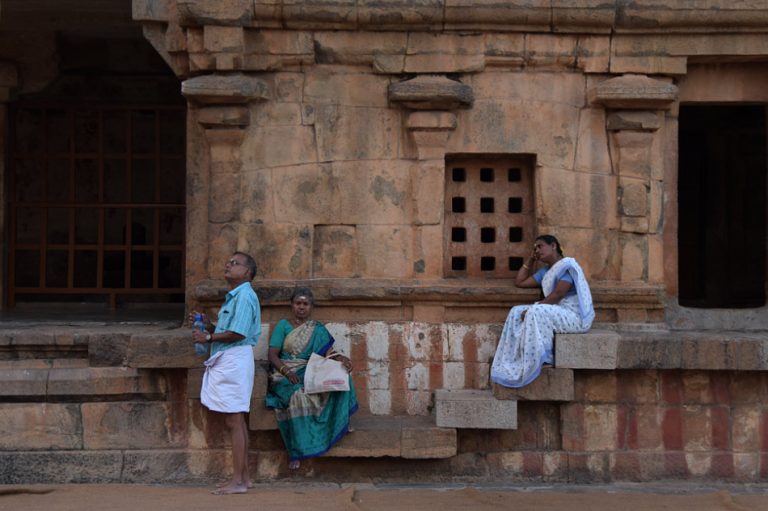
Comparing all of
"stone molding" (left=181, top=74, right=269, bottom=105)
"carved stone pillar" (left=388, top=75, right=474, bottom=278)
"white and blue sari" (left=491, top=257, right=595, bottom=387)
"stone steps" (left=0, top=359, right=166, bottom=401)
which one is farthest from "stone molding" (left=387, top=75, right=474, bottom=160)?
"stone steps" (left=0, top=359, right=166, bottom=401)

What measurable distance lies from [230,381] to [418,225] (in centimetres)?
169

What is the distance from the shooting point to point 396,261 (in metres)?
6.69

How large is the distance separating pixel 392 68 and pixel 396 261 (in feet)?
4.32

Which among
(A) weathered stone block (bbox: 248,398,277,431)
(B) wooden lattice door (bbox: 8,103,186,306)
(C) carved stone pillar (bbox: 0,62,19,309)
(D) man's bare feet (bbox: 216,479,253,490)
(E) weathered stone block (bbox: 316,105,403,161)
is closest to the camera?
(D) man's bare feet (bbox: 216,479,253,490)

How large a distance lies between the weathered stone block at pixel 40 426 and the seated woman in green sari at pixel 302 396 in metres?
1.34

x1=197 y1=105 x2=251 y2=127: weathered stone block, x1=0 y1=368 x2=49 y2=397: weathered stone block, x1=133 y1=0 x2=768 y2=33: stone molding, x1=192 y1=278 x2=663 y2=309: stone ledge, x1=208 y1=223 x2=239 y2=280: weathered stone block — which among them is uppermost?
x1=133 y1=0 x2=768 y2=33: stone molding

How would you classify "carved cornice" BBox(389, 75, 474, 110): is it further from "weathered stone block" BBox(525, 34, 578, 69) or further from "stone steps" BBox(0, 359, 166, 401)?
"stone steps" BBox(0, 359, 166, 401)

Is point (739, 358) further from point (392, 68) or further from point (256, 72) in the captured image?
point (256, 72)

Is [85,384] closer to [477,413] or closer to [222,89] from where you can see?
[222,89]

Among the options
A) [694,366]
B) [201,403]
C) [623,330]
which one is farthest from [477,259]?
[201,403]

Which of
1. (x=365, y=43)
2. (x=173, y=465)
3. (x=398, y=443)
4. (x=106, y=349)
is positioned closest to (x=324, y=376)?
(x=398, y=443)

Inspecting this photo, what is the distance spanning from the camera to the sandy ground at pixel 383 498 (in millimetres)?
5762

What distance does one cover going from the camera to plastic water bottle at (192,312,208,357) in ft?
19.9

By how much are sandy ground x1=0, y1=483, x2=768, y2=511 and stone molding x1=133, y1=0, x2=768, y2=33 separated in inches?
120
